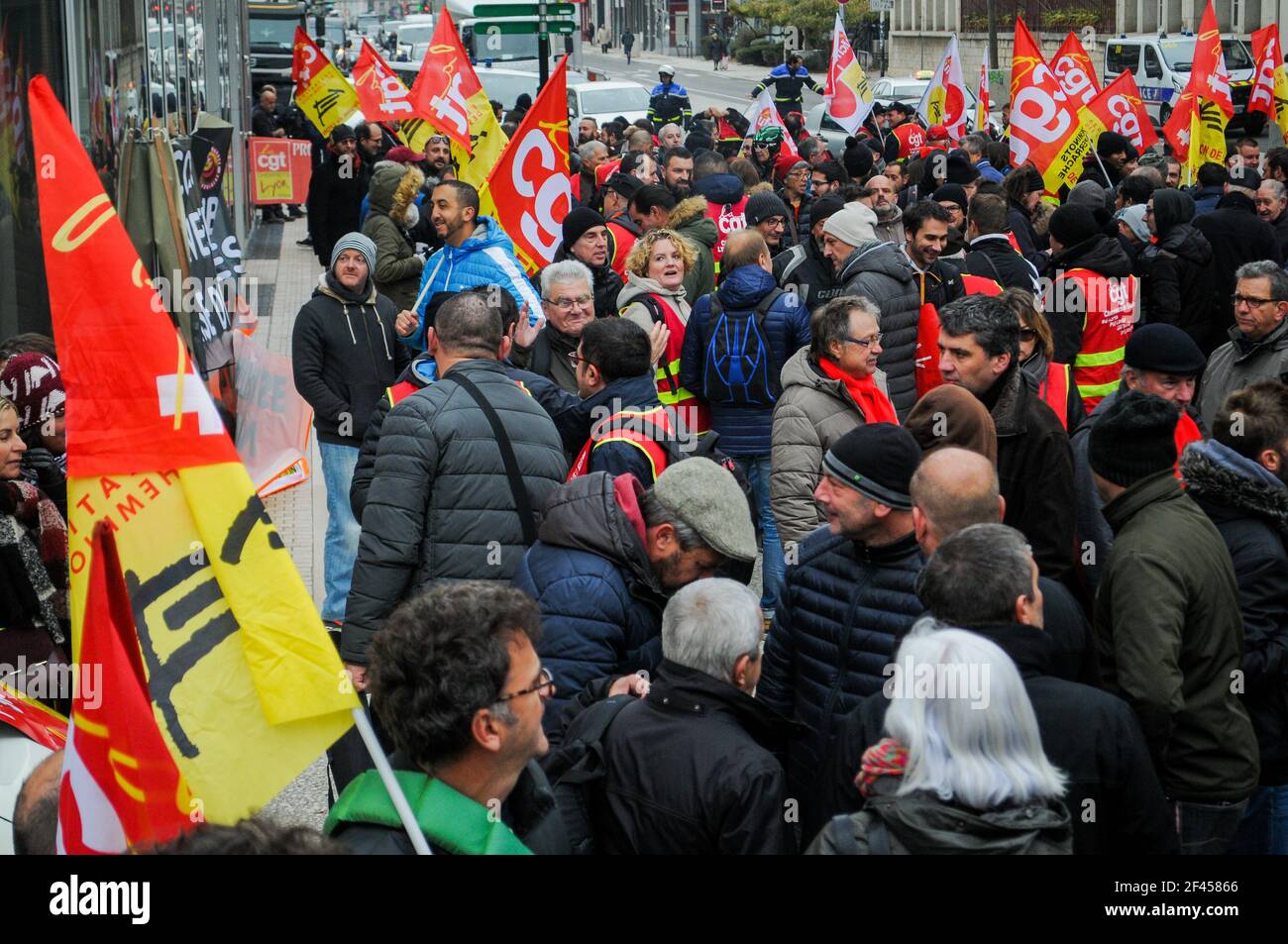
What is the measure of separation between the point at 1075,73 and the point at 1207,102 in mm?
1483

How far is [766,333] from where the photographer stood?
25.0 ft

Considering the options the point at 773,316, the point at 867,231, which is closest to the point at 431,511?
the point at 773,316

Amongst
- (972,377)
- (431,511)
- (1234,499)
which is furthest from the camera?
(972,377)

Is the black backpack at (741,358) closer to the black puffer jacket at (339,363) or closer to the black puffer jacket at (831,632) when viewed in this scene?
the black puffer jacket at (339,363)

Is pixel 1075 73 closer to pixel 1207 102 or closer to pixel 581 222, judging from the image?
pixel 1207 102

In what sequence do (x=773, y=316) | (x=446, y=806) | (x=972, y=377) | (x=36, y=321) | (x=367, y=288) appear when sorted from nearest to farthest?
(x=446, y=806)
(x=972, y=377)
(x=773, y=316)
(x=367, y=288)
(x=36, y=321)

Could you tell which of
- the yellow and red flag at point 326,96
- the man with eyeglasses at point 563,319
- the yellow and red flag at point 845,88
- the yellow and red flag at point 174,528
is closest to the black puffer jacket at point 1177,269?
the man with eyeglasses at point 563,319

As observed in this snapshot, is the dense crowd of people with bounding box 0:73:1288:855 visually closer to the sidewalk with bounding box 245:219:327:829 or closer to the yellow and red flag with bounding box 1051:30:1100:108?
the sidewalk with bounding box 245:219:327:829

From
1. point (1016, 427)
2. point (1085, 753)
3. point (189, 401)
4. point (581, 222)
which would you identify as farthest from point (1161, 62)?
point (189, 401)

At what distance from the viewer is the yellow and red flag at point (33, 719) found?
4.08 meters

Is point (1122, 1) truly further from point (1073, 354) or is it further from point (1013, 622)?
point (1013, 622)

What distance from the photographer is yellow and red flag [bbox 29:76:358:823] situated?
11.0ft

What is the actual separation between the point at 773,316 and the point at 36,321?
401cm

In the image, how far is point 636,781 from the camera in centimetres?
362
